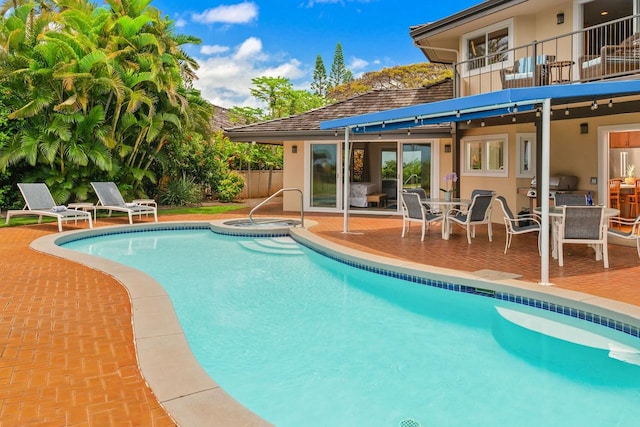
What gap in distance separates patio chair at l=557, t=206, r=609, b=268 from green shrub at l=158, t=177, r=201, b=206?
16384 mm

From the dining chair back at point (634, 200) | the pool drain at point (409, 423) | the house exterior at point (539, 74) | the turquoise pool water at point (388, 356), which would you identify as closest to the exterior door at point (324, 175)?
the house exterior at point (539, 74)

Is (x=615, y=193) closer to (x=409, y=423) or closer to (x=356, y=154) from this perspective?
(x=356, y=154)

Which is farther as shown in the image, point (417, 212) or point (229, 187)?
point (229, 187)

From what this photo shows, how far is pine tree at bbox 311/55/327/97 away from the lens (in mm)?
55531

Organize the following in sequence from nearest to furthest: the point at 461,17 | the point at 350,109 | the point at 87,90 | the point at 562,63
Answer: the point at 562,63
the point at 461,17
the point at 87,90
the point at 350,109

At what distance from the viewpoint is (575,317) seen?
632 cm

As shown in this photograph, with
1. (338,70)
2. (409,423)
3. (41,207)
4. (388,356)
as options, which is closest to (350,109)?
(41,207)

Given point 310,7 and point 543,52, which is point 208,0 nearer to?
point 310,7

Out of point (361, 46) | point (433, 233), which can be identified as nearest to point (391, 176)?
point (433, 233)

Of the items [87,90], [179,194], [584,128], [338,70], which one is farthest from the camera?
[338,70]

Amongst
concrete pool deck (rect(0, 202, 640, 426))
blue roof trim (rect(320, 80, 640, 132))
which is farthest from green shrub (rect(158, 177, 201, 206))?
blue roof trim (rect(320, 80, 640, 132))

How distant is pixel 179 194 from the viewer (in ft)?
71.0

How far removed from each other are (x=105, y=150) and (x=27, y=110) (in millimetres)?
2525

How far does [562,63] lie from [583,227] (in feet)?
18.3
